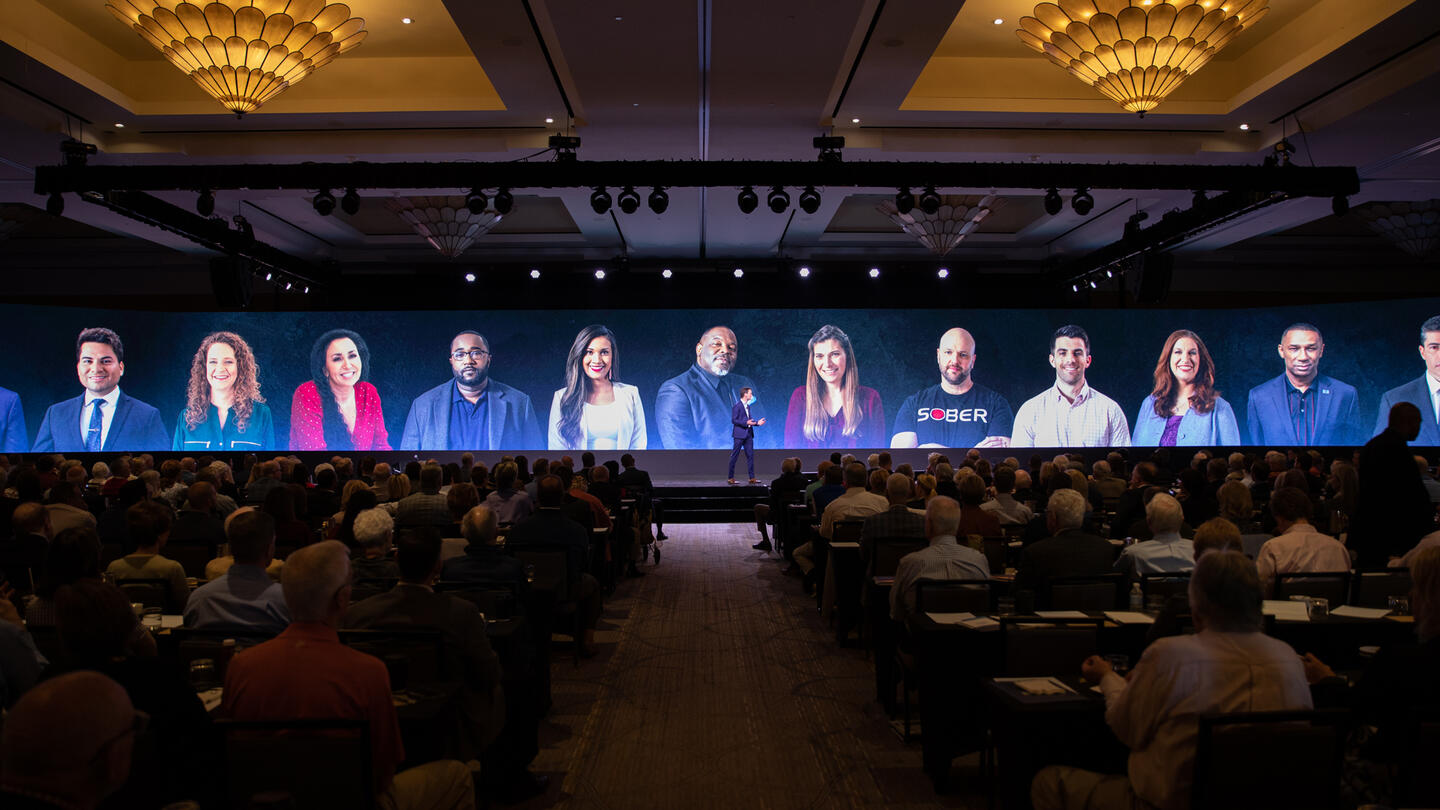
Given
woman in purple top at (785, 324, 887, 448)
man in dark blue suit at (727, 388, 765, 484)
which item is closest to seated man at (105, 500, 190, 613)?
man in dark blue suit at (727, 388, 765, 484)

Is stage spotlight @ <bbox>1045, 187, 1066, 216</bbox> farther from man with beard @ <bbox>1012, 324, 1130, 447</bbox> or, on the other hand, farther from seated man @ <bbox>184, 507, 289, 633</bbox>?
man with beard @ <bbox>1012, 324, 1130, 447</bbox>

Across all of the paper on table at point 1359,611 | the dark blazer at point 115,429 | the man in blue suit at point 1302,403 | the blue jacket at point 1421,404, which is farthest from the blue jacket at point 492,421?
the blue jacket at point 1421,404

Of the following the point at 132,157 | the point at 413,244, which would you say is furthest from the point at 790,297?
the point at 132,157

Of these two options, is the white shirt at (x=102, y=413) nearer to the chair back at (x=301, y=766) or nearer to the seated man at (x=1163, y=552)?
the chair back at (x=301, y=766)

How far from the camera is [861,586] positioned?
657cm

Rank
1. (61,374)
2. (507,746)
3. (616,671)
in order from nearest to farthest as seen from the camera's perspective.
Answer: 1. (507,746)
2. (616,671)
3. (61,374)

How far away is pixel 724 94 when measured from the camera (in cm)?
822

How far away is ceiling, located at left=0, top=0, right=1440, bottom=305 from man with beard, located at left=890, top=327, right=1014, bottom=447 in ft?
17.1

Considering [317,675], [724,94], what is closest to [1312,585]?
[317,675]

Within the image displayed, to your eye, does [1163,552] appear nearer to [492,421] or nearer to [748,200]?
[748,200]

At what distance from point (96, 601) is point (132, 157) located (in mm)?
9213

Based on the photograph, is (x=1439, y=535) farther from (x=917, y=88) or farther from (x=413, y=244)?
(x=413, y=244)

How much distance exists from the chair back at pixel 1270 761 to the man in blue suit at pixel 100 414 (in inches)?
712

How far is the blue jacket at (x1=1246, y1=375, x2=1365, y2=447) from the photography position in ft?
53.7
